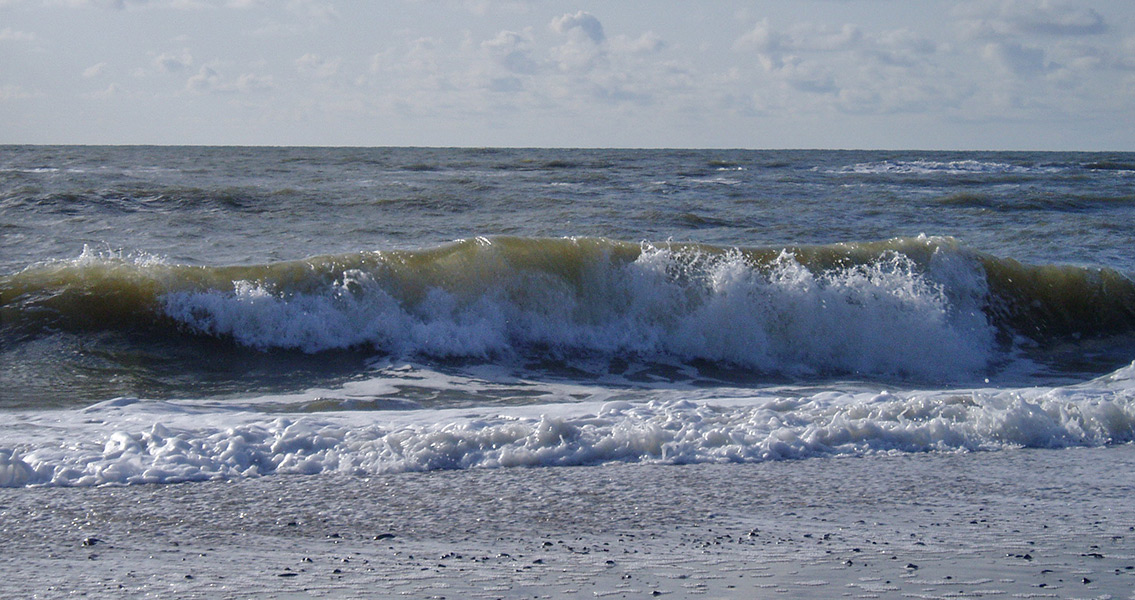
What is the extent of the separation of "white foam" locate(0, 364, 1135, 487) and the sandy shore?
19 centimetres

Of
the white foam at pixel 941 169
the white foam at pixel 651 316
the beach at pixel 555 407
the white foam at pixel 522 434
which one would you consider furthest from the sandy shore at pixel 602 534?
the white foam at pixel 941 169

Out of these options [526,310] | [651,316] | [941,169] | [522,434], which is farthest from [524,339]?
[941,169]

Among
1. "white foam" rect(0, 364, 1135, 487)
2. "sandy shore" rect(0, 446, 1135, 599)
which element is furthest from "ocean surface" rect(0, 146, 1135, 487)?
"sandy shore" rect(0, 446, 1135, 599)

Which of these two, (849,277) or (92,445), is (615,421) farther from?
(849,277)

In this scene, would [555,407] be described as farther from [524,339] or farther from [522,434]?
[524,339]

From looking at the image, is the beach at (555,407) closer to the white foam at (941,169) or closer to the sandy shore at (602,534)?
the sandy shore at (602,534)

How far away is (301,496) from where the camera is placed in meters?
4.15

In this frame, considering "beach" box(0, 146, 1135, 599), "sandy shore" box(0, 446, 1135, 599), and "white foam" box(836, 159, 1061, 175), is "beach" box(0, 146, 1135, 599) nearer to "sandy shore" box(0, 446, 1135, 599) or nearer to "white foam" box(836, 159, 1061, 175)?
"sandy shore" box(0, 446, 1135, 599)

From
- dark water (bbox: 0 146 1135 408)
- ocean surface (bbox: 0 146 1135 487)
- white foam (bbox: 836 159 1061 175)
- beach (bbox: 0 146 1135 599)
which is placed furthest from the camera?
white foam (bbox: 836 159 1061 175)

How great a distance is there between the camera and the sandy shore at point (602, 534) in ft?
10.2

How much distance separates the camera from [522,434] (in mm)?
5035

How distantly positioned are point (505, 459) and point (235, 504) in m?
1.38

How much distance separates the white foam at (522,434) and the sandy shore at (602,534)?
19 centimetres

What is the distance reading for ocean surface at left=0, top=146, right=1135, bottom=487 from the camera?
502cm
